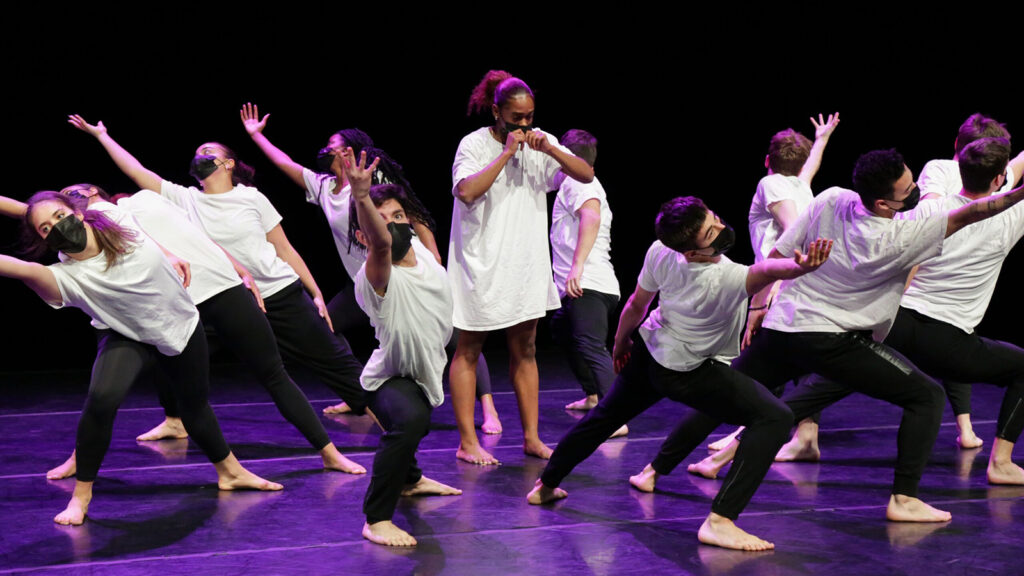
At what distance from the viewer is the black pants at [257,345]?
3969 millimetres

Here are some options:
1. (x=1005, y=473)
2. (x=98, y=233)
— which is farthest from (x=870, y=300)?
(x=98, y=233)

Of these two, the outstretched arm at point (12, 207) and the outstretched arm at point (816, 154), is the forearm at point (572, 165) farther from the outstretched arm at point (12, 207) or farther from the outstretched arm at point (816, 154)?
the outstretched arm at point (12, 207)

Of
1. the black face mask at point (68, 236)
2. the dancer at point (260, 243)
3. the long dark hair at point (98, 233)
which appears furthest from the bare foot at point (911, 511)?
the black face mask at point (68, 236)

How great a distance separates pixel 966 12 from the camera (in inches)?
304

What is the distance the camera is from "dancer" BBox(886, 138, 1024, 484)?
3883mm

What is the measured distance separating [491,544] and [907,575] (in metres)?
1.13

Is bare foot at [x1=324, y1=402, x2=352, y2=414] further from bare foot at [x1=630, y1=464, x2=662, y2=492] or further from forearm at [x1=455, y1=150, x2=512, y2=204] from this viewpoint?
bare foot at [x1=630, y1=464, x2=662, y2=492]

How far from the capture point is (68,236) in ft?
10.7

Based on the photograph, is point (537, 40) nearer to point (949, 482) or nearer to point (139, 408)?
point (139, 408)

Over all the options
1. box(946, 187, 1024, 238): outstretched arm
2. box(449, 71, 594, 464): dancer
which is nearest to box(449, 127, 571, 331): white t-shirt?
box(449, 71, 594, 464): dancer

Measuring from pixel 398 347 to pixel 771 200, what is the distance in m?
1.86

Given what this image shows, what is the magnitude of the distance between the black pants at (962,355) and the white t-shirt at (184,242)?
2.38m

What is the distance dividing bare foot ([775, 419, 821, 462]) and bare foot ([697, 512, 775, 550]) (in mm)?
1193

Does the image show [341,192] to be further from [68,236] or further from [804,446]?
[804,446]
